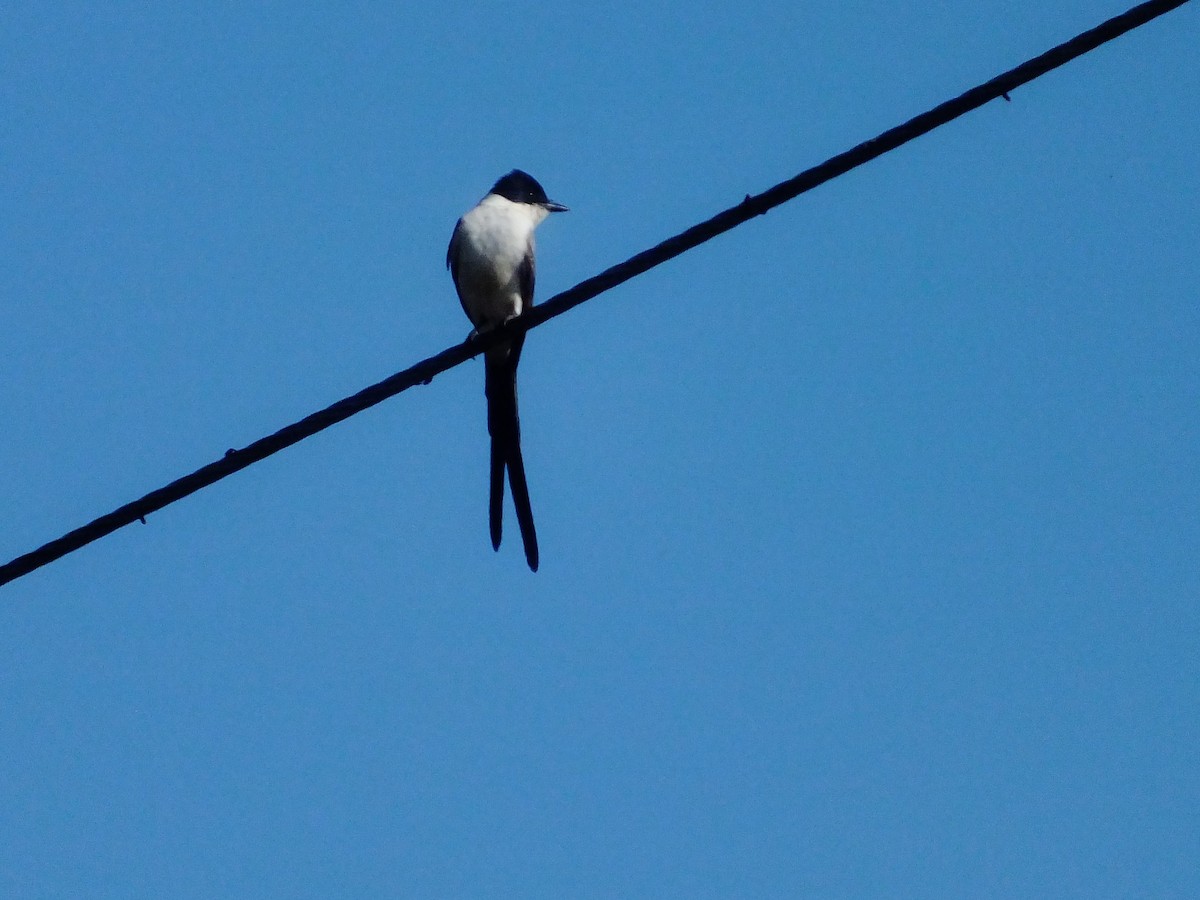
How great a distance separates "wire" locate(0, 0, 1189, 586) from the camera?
2537 mm

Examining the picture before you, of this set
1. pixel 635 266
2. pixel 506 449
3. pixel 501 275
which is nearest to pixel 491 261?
pixel 501 275

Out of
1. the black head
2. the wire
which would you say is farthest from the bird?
the wire

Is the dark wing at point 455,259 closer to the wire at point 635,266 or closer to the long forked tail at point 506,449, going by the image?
the long forked tail at point 506,449

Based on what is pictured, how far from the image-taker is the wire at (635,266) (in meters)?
Answer: 2.54

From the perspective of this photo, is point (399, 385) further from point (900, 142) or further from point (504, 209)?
point (504, 209)

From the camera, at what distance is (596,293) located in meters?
2.97

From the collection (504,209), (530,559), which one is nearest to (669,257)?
(530,559)

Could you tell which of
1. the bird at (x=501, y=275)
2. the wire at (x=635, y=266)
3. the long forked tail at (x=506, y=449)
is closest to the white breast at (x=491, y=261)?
the bird at (x=501, y=275)

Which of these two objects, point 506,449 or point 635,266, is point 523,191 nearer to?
point 506,449

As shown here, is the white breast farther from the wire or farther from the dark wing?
the wire

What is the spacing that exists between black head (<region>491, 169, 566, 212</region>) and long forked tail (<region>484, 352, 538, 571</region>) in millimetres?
760

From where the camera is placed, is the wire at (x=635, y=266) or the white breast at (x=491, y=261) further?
the white breast at (x=491, y=261)

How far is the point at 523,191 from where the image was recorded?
221 inches

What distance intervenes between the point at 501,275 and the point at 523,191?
0.50 metres
